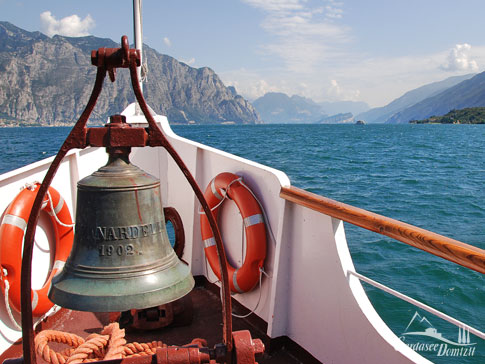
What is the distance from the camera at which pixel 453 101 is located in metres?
172

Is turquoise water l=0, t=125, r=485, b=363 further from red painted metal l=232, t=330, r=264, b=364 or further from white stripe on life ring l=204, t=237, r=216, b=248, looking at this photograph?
red painted metal l=232, t=330, r=264, b=364

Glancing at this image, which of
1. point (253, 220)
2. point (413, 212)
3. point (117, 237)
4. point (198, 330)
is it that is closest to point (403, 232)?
point (117, 237)

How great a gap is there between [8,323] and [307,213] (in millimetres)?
1810

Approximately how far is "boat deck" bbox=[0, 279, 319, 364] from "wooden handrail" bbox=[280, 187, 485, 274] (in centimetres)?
87

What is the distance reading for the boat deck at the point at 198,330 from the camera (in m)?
2.44

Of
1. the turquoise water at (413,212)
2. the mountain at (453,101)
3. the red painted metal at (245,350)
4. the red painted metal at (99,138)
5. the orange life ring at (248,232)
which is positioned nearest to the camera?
the red painted metal at (99,138)

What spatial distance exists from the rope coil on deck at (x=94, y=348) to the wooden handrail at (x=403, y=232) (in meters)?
0.81

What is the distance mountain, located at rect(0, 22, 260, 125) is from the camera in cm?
11606

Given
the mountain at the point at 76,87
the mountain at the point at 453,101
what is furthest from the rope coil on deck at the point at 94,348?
the mountain at the point at 453,101

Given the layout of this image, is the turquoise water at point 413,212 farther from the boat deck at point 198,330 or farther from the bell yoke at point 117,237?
the bell yoke at point 117,237

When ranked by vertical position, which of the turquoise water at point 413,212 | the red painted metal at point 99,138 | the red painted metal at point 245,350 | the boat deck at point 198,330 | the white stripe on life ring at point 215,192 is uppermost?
the red painted metal at point 99,138

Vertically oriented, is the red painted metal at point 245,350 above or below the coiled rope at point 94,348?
above

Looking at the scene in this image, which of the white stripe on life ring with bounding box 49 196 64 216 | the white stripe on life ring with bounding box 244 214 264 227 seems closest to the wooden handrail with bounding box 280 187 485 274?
the white stripe on life ring with bounding box 244 214 264 227

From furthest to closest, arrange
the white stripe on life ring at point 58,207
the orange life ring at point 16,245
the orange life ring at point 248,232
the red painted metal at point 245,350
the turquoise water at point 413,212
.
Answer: the turquoise water at point 413,212
the white stripe on life ring at point 58,207
the orange life ring at point 248,232
the orange life ring at point 16,245
the red painted metal at point 245,350
